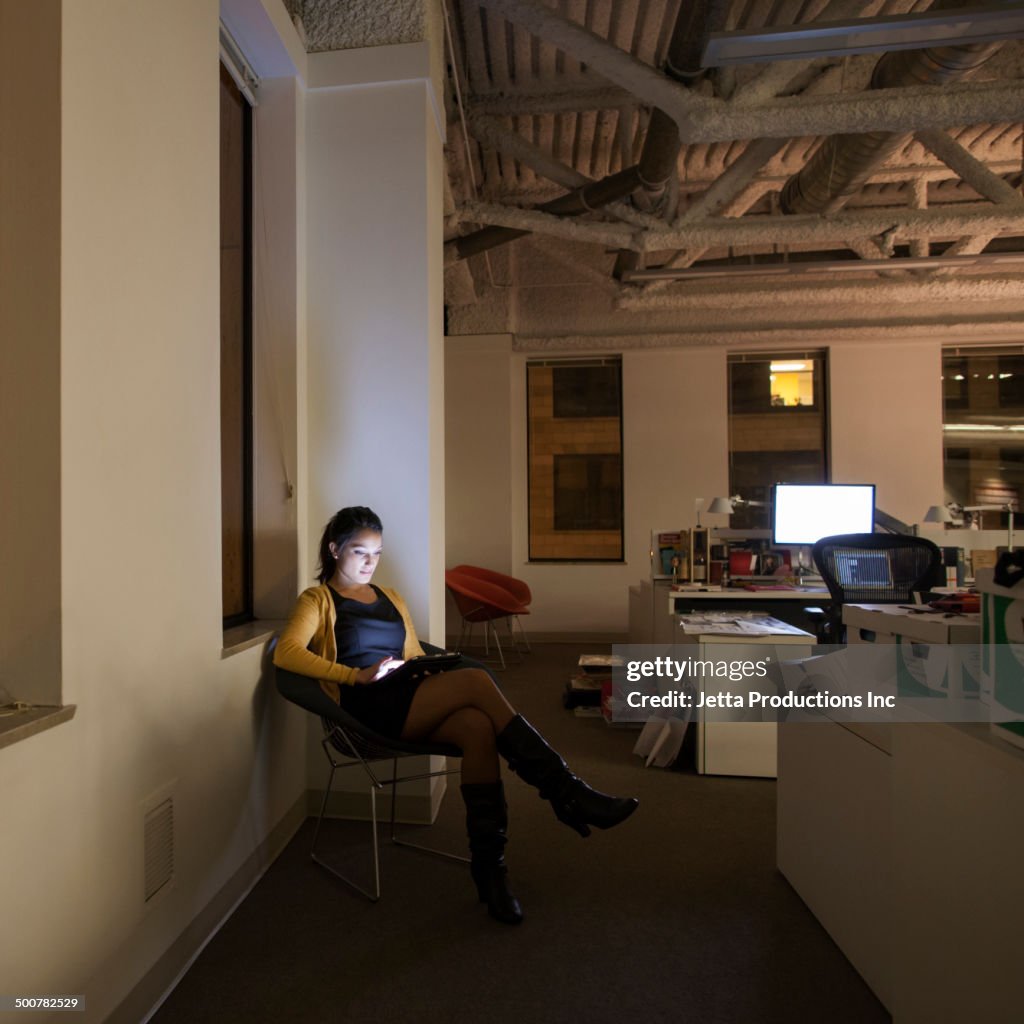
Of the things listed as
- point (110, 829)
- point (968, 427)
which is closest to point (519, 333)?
point (968, 427)

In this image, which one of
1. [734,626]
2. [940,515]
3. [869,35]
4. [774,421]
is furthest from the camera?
[774,421]

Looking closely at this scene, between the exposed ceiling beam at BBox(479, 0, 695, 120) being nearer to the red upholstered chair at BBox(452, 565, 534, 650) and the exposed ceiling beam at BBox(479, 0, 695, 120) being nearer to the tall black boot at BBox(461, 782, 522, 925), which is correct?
the tall black boot at BBox(461, 782, 522, 925)

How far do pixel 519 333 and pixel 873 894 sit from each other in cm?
602

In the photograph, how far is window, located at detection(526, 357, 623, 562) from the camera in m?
7.14

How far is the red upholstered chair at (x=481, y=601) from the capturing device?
18.5 ft

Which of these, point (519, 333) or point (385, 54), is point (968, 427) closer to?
point (519, 333)

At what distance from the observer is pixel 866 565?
3.56m

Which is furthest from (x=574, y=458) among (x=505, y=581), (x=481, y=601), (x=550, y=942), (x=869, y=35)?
(x=550, y=942)

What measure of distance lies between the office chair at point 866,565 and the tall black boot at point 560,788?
6.39 feet

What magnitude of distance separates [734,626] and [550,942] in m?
1.82

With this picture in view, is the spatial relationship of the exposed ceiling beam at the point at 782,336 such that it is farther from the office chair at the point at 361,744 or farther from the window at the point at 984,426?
the office chair at the point at 361,744

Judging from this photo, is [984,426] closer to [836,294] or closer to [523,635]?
[836,294]

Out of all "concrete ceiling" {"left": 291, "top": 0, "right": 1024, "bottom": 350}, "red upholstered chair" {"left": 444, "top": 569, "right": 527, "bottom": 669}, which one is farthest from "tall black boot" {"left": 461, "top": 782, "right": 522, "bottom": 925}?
"red upholstered chair" {"left": 444, "top": 569, "right": 527, "bottom": 669}

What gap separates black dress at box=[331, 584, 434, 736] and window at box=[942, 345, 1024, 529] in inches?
248
